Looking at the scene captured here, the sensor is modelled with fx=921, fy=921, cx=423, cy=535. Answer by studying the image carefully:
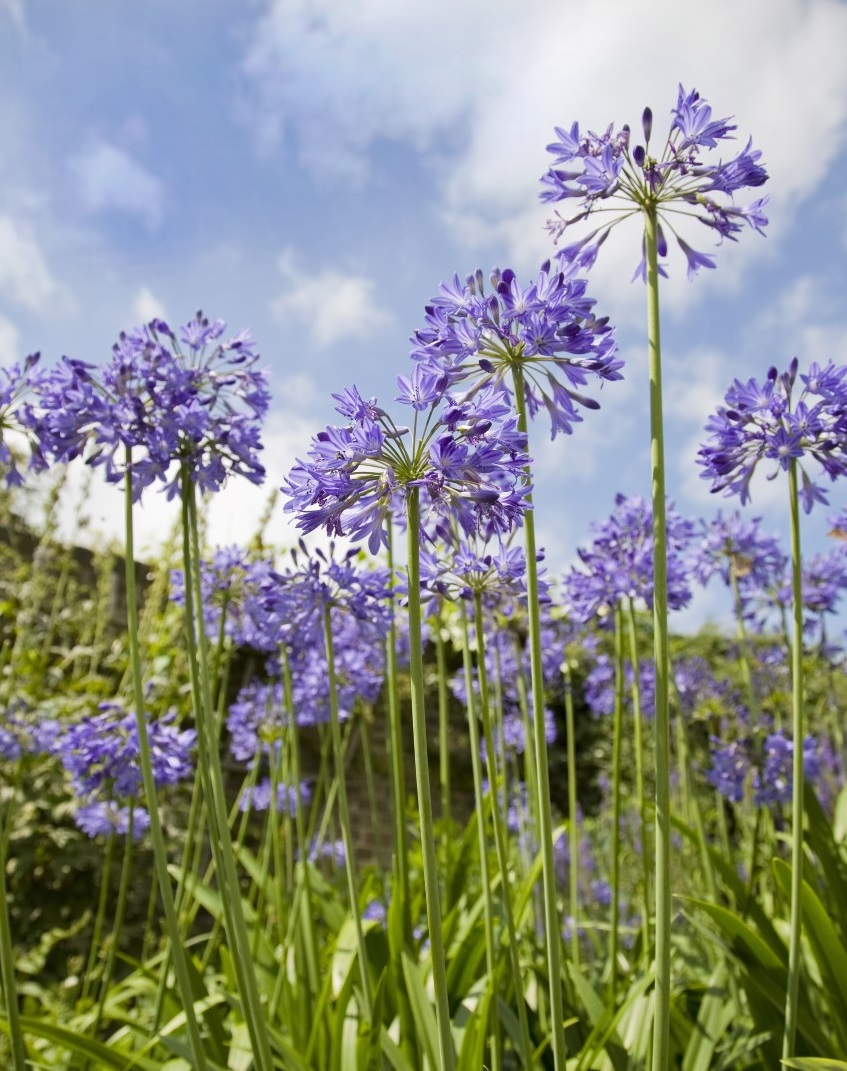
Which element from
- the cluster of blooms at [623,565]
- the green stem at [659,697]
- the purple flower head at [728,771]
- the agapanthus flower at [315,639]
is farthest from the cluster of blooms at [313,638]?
the purple flower head at [728,771]

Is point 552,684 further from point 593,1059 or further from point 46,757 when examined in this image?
point 46,757

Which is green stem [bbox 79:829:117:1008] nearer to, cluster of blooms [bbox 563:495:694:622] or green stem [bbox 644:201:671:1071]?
cluster of blooms [bbox 563:495:694:622]

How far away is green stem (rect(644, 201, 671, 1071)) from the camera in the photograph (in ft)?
5.36

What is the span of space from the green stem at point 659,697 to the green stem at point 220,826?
34.0 inches

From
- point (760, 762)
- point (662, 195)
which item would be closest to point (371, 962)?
point (760, 762)

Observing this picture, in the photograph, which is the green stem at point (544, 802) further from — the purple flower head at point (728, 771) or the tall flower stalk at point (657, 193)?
the purple flower head at point (728, 771)

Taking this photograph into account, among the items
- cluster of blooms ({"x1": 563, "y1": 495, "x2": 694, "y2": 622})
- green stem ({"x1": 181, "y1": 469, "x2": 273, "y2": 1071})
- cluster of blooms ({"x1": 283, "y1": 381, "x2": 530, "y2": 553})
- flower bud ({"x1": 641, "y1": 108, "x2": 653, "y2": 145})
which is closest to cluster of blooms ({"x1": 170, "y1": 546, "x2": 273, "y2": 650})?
green stem ({"x1": 181, "y1": 469, "x2": 273, "y2": 1071})

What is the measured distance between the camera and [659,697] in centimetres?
167

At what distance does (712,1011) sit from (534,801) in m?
1.23

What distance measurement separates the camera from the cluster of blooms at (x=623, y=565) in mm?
3156

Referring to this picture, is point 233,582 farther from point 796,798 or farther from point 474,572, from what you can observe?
point 796,798

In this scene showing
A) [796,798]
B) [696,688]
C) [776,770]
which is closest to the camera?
[796,798]

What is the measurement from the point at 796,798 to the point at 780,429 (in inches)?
34.8

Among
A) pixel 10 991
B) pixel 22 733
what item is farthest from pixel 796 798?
pixel 22 733
